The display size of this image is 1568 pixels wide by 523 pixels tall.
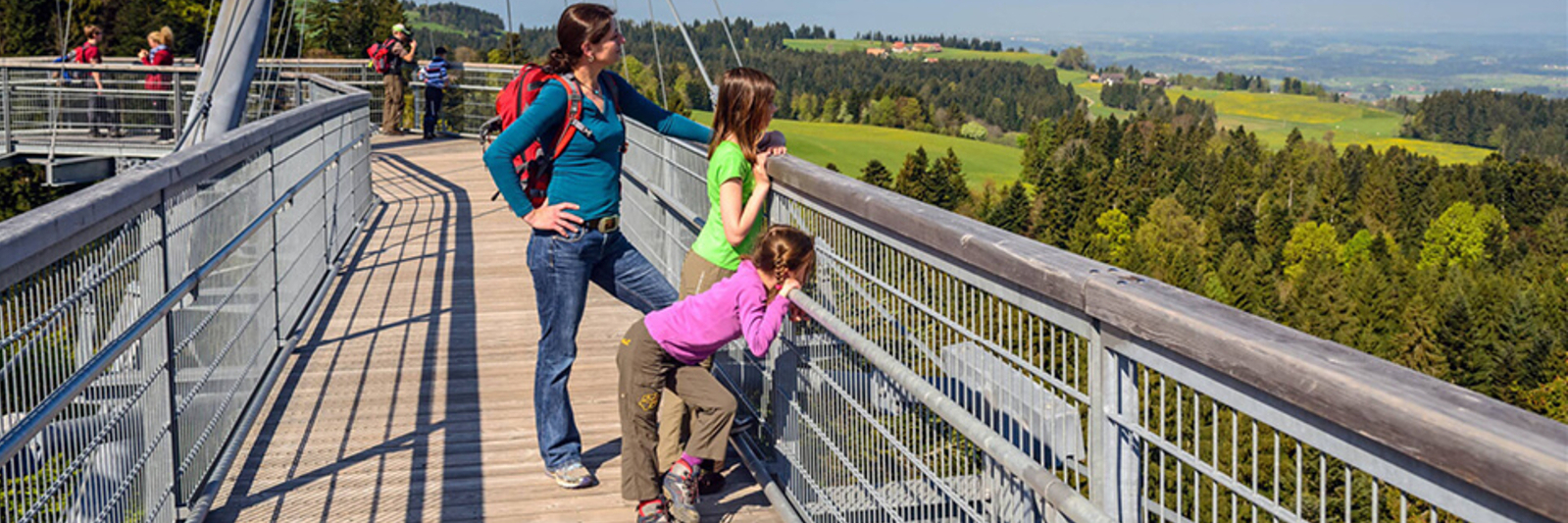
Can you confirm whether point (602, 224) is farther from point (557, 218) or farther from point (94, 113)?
point (94, 113)

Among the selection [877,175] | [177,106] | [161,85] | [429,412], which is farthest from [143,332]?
[877,175]

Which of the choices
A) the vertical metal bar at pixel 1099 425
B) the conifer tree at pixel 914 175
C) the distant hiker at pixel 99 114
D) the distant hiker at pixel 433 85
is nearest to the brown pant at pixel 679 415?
the vertical metal bar at pixel 1099 425

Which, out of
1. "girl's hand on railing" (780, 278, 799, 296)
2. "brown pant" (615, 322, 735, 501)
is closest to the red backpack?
"brown pant" (615, 322, 735, 501)

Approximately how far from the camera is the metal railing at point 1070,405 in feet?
4.65

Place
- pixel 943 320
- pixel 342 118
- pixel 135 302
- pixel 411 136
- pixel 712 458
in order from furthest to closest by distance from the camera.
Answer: pixel 411 136
pixel 342 118
pixel 712 458
pixel 135 302
pixel 943 320

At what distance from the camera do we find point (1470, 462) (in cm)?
132

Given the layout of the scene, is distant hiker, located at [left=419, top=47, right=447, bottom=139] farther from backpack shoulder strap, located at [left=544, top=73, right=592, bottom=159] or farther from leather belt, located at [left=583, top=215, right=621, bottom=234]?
backpack shoulder strap, located at [left=544, top=73, right=592, bottom=159]

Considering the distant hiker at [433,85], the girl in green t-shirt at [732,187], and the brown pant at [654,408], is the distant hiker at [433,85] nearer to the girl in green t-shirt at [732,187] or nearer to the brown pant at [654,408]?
the girl in green t-shirt at [732,187]

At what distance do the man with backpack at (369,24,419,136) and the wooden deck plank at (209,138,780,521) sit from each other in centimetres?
1087

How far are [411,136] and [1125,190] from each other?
5463 inches

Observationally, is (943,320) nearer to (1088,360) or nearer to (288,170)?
(1088,360)

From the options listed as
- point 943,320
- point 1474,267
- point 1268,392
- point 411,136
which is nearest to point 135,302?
point 943,320

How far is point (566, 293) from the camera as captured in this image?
14.3 ft

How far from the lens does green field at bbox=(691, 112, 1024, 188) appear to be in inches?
6105
